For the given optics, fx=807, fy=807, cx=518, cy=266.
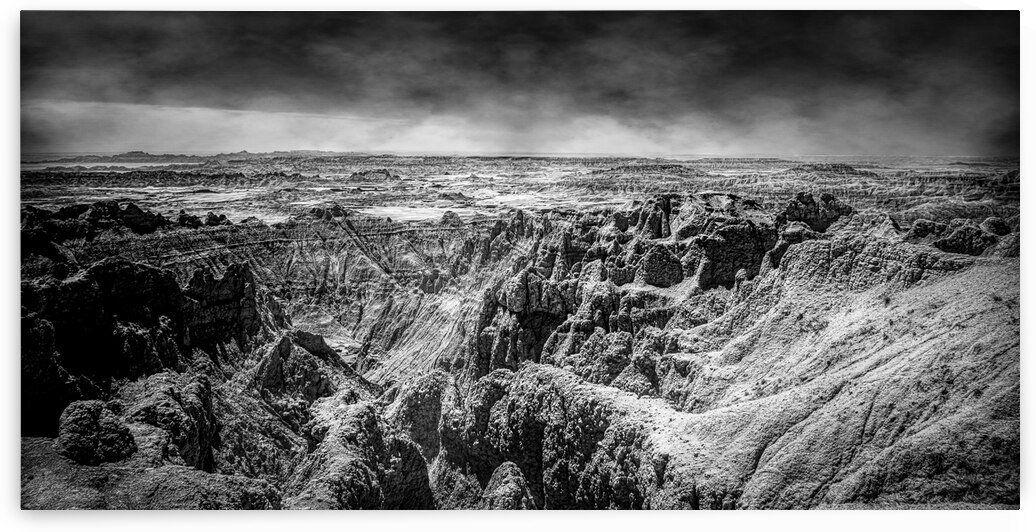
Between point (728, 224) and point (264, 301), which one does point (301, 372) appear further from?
point (728, 224)

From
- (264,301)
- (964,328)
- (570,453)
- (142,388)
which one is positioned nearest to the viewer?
(964,328)

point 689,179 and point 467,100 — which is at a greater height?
point 467,100

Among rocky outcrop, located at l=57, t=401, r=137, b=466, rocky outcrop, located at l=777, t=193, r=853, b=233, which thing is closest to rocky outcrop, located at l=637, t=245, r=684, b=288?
rocky outcrop, located at l=777, t=193, r=853, b=233

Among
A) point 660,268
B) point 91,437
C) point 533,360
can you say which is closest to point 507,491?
point 533,360

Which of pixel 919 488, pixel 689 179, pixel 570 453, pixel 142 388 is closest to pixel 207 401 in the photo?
pixel 142 388

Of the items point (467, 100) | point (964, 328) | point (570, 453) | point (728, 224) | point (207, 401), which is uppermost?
point (467, 100)

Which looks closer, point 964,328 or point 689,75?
point 964,328
